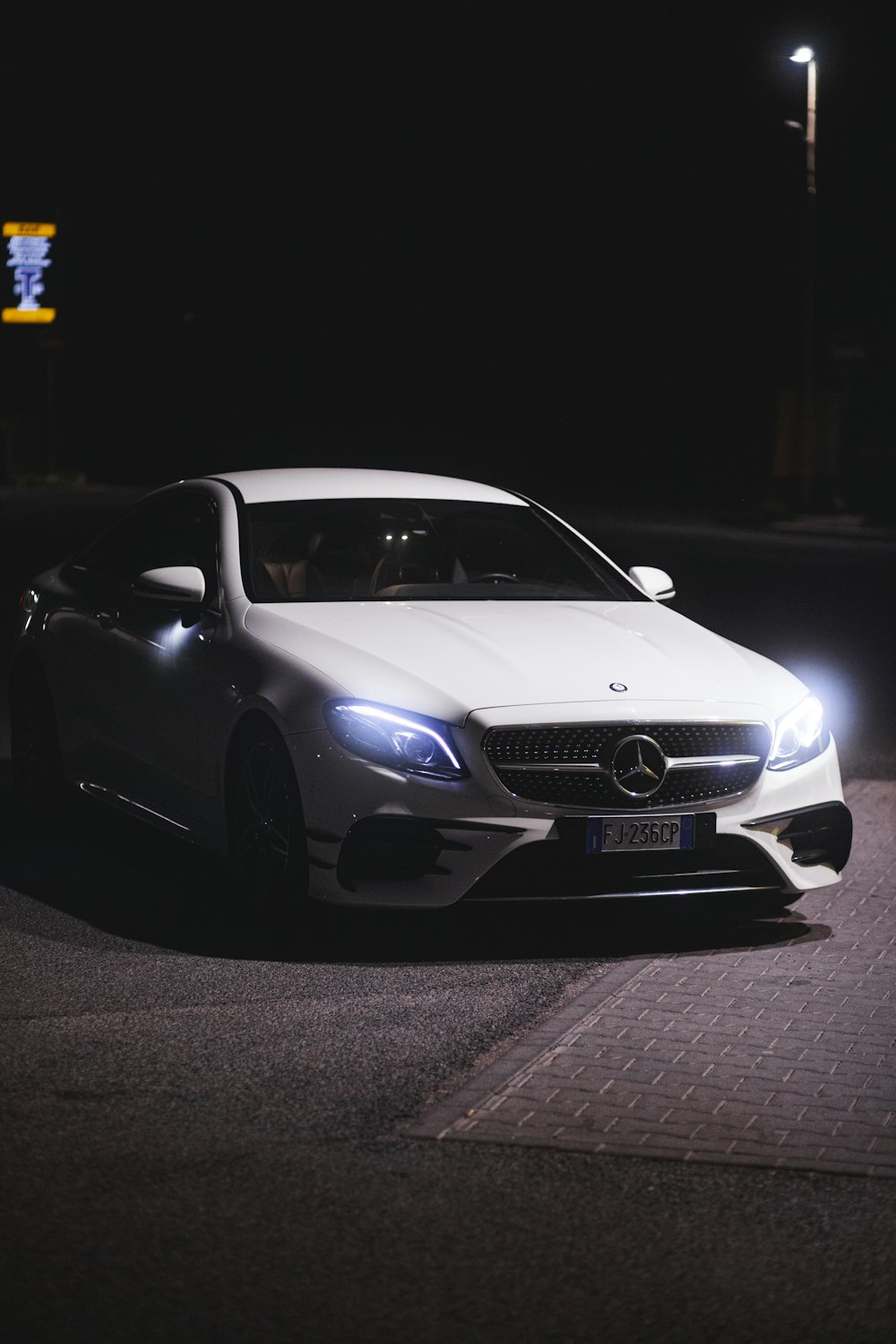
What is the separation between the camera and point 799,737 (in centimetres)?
722

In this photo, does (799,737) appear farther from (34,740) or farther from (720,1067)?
(34,740)

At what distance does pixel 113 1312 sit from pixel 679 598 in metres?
18.3

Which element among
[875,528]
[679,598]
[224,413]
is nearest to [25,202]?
[224,413]

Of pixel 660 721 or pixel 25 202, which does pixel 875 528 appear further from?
pixel 25 202

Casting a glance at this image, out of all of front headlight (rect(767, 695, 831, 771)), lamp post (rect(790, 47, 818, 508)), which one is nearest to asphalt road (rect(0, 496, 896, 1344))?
front headlight (rect(767, 695, 831, 771))

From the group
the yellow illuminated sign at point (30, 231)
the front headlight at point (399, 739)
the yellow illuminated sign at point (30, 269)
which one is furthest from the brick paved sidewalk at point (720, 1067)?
the yellow illuminated sign at point (30, 231)

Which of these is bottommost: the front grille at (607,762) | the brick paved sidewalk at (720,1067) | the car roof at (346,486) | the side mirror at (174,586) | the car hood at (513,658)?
the brick paved sidewalk at (720,1067)

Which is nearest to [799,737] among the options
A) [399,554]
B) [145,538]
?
[399,554]

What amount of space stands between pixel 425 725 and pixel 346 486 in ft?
7.23

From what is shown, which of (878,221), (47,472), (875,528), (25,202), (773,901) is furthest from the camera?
(25,202)

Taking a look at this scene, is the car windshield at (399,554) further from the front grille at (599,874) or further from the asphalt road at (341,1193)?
the asphalt road at (341,1193)

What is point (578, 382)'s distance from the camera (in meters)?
74.9

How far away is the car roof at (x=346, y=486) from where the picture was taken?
852 centimetres

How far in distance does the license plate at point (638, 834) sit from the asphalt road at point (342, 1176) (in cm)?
38
